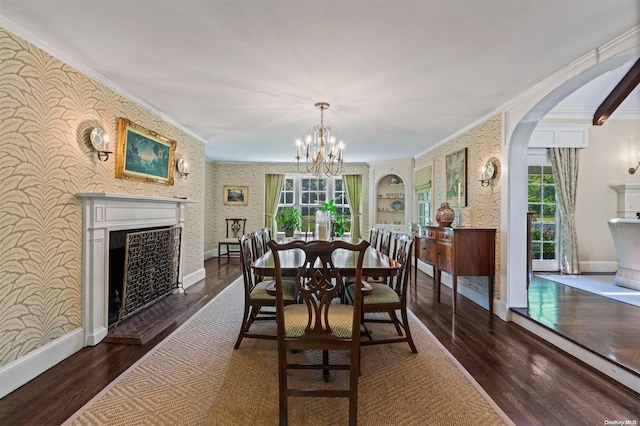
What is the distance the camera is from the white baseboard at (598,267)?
5.27 metres

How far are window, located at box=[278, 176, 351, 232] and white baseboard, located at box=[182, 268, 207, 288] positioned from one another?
3.13 metres

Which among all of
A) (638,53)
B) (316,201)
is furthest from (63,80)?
(316,201)

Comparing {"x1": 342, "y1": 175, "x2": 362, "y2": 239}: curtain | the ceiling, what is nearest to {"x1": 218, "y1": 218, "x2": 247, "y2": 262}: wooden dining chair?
{"x1": 342, "y1": 175, "x2": 362, "y2": 239}: curtain

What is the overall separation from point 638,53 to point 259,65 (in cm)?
272

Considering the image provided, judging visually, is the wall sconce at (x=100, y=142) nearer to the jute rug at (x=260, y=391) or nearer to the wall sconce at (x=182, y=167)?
the wall sconce at (x=182, y=167)

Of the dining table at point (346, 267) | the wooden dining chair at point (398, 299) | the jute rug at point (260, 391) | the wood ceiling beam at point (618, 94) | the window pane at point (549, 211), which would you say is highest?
the wood ceiling beam at point (618, 94)

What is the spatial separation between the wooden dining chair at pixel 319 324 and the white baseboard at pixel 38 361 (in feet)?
5.90

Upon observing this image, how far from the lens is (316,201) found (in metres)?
7.76

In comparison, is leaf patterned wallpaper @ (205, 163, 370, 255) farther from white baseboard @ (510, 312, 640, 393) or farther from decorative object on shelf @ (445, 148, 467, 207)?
white baseboard @ (510, 312, 640, 393)

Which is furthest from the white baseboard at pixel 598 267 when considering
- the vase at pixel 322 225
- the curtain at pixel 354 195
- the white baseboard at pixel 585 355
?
the vase at pixel 322 225

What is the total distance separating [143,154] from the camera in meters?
3.45

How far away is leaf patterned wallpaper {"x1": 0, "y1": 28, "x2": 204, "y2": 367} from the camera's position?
1.97 meters

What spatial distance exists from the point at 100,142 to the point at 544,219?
6651 mm

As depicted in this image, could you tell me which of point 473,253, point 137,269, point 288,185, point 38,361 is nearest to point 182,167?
point 137,269
